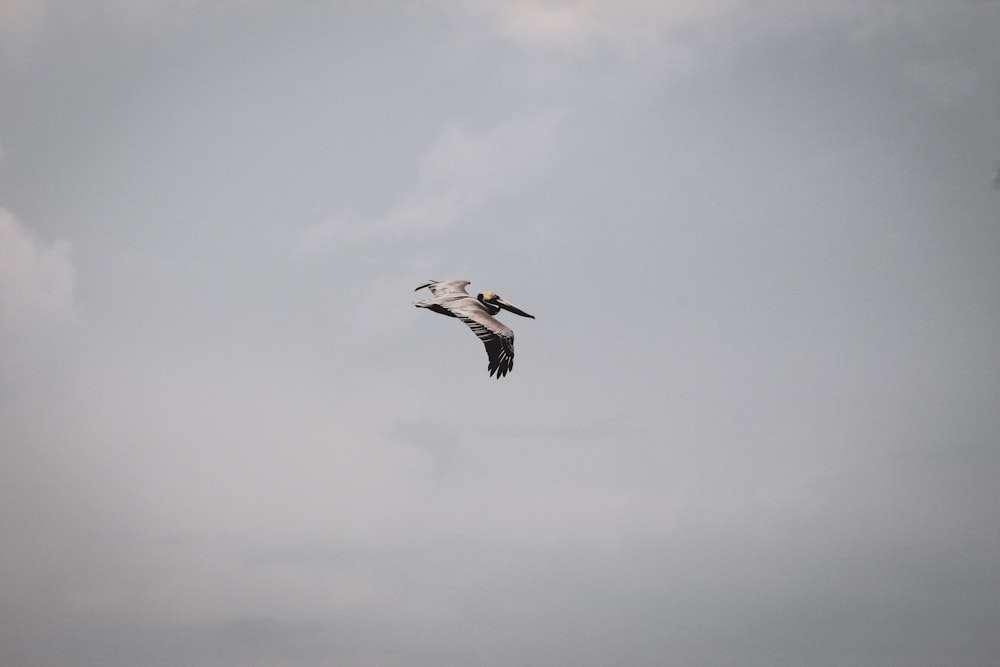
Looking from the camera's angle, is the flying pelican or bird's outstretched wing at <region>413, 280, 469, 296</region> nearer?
the flying pelican

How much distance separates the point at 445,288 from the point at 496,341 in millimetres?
6663

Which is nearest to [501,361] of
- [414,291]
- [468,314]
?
[468,314]

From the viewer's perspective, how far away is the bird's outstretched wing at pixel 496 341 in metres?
47.4

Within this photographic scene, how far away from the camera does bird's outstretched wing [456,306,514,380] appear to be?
156ft

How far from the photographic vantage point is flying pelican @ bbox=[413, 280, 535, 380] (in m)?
47.5

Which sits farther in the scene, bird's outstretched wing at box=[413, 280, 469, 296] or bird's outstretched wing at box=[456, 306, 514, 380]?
bird's outstretched wing at box=[413, 280, 469, 296]

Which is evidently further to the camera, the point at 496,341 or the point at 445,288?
the point at 445,288

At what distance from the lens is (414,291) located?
174 ft

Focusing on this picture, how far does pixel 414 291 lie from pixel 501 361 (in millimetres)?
7698

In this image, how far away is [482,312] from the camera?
163 ft

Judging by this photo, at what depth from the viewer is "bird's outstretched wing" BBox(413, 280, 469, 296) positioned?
5288 cm

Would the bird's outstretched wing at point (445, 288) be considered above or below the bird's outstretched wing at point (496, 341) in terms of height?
above

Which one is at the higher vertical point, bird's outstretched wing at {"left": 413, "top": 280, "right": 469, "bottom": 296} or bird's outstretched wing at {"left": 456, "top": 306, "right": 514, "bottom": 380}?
bird's outstretched wing at {"left": 413, "top": 280, "right": 469, "bottom": 296}

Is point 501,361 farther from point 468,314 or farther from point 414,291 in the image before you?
point 414,291
